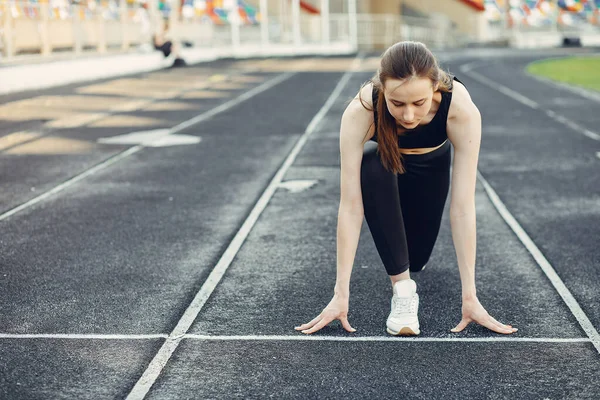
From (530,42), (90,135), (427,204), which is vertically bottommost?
(530,42)

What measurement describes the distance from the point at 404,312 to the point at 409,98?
104 centimetres

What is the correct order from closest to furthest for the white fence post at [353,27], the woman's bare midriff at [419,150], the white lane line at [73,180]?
the woman's bare midriff at [419,150] → the white lane line at [73,180] → the white fence post at [353,27]

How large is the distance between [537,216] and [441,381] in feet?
11.7

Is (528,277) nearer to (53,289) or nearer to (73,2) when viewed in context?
(53,289)

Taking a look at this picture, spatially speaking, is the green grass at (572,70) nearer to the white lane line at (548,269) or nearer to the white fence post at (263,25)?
the white lane line at (548,269)

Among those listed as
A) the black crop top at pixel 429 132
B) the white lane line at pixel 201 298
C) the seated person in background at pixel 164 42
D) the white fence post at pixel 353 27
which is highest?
the black crop top at pixel 429 132

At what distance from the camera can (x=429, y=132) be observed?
13.1 ft

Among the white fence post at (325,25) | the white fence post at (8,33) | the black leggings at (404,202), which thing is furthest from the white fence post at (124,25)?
the black leggings at (404,202)

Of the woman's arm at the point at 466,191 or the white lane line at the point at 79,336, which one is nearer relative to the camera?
the woman's arm at the point at 466,191

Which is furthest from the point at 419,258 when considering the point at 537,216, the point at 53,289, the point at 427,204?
the point at 537,216

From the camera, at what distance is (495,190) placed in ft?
26.0

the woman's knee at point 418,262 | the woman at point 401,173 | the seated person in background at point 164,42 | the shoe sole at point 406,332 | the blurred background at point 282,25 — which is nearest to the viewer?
the woman at point 401,173

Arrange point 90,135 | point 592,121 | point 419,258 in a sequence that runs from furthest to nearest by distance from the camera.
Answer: point 592,121
point 90,135
point 419,258

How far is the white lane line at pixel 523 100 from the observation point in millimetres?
12211
